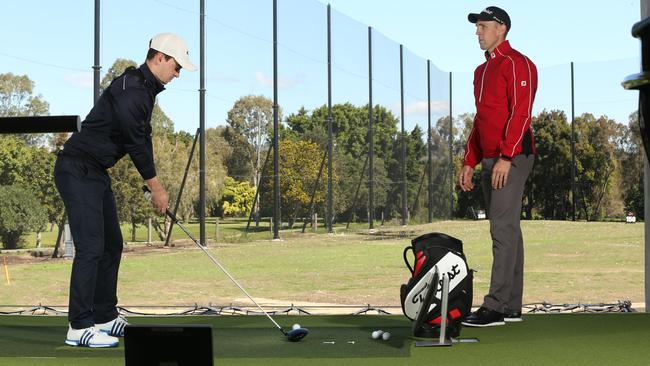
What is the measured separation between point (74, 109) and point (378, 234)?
792 centimetres

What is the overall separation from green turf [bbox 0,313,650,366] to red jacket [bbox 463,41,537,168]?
0.77 m

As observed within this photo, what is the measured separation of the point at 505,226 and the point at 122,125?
5.30 ft

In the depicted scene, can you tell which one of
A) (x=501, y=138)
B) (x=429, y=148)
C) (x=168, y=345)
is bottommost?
(x=168, y=345)

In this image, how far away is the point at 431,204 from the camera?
71.2 ft

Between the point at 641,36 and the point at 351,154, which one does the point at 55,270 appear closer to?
the point at 351,154

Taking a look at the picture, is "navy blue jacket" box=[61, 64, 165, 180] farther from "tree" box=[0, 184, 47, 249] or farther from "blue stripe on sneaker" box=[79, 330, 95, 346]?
"tree" box=[0, 184, 47, 249]

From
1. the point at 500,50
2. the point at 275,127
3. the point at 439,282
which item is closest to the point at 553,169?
the point at 275,127

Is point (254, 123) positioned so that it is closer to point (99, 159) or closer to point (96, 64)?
point (96, 64)

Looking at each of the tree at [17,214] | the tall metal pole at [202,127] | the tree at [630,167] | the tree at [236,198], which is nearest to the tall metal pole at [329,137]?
the tree at [236,198]

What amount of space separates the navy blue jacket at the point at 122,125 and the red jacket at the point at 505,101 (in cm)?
135

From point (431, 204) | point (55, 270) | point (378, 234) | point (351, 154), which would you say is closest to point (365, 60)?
point (351, 154)

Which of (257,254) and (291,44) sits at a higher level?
(291,44)

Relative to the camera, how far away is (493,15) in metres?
3.94

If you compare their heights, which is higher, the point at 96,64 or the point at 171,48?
the point at 96,64
